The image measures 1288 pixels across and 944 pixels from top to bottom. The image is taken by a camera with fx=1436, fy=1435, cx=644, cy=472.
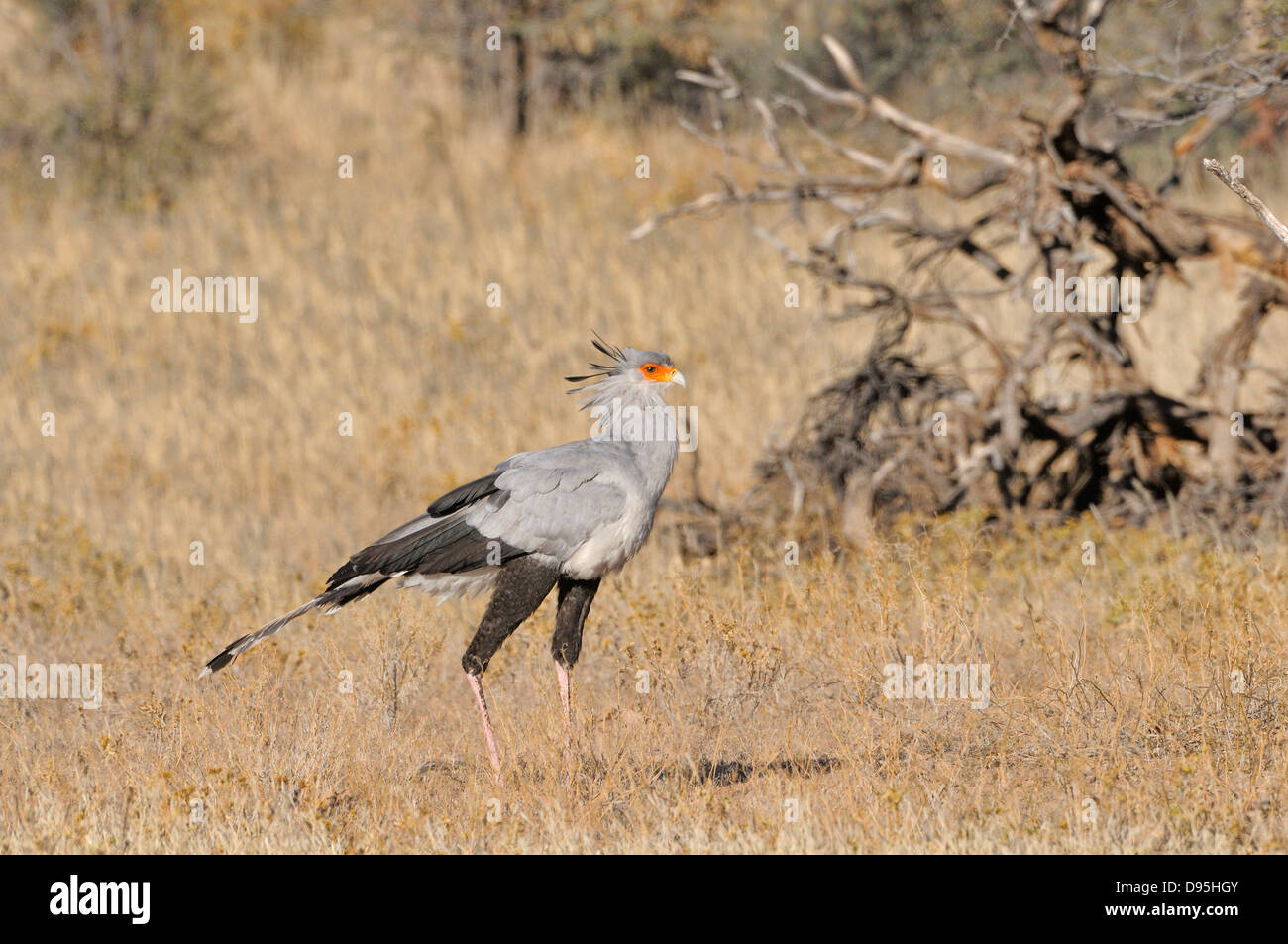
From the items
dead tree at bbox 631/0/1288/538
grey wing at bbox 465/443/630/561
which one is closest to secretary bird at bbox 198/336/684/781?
grey wing at bbox 465/443/630/561

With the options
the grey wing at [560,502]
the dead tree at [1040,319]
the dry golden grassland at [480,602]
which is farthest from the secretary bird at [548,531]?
the dead tree at [1040,319]

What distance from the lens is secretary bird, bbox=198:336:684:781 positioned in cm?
542

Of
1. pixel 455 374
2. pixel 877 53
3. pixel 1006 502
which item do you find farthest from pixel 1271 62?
pixel 877 53

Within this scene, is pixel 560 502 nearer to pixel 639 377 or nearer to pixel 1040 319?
pixel 639 377

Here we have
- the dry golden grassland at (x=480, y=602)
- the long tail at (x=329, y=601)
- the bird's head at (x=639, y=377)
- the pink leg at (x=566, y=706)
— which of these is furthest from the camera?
the bird's head at (x=639, y=377)

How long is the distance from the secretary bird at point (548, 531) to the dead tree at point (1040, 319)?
116 inches

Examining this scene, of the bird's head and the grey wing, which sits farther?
the bird's head

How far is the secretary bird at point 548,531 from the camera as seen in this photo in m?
5.42

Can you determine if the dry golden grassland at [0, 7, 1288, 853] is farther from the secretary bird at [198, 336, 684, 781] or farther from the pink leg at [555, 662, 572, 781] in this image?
the secretary bird at [198, 336, 684, 781]

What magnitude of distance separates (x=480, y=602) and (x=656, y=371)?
3006 mm

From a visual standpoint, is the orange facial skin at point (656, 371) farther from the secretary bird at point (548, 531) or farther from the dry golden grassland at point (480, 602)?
the dry golden grassland at point (480, 602)

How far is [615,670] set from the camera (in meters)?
6.95

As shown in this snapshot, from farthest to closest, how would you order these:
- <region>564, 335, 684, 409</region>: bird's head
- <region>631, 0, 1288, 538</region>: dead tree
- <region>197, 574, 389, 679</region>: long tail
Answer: <region>631, 0, 1288, 538</region>: dead tree < <region>564, 335, 684, 409</region>: bird's head < <region>197, 574, 389, 679</region>: long tail

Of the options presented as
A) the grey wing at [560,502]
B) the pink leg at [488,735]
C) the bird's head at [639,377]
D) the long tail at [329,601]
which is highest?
the bird's head at [639,377]
